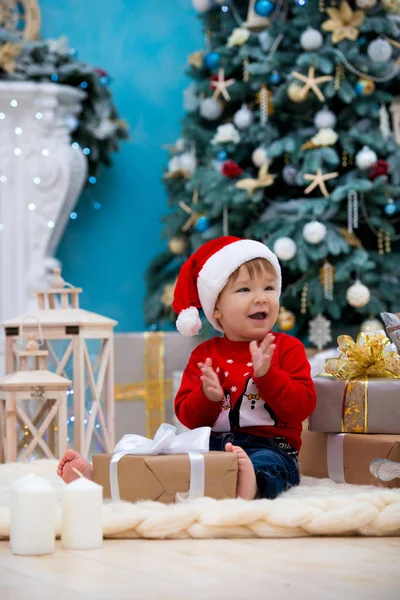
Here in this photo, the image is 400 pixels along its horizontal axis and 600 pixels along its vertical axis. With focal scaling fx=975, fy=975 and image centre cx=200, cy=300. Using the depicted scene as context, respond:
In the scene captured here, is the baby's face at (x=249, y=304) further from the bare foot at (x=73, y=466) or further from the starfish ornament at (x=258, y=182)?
the starfish ornament at (x=258, y=182)

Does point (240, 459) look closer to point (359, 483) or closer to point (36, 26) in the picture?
point (359, 483)

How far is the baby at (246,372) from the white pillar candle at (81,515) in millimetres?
297

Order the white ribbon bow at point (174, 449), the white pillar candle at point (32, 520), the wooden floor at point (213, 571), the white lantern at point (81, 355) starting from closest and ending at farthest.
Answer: the wooden floor at point (213, 571) < the white pillar candle at point (32, 520) < the white ribbon bow at point (174, 449) < the white lantern at point (81, 355)

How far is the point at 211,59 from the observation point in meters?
4.27

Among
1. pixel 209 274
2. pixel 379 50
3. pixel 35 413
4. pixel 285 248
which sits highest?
pixel 379 50

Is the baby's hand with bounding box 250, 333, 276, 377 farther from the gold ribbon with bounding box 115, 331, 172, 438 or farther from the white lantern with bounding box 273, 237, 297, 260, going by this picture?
the gold ribbon with bounding box 115, 331, 172, 438

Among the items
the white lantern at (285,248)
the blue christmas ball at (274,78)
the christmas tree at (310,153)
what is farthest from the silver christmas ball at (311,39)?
the white lantern at (285,248)

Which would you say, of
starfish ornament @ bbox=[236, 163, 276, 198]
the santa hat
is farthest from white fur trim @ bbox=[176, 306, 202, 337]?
starfish ornament @ bbox=[236, 163, 276, 198]

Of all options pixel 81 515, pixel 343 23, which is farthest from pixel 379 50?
pixel 81 515

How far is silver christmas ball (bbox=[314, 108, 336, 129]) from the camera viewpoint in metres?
3.95

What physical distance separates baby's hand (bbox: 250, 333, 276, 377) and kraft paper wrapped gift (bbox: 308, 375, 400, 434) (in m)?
0.24

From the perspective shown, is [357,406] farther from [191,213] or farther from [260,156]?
[191,213]

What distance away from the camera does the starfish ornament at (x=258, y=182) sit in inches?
157

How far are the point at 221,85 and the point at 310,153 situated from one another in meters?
0.55
